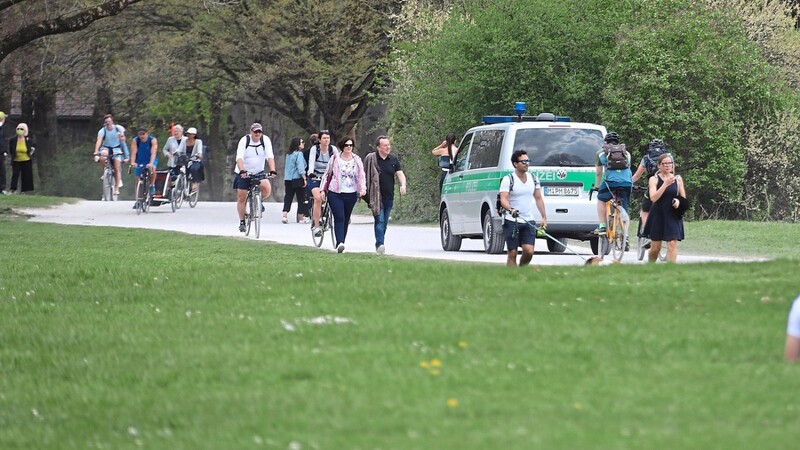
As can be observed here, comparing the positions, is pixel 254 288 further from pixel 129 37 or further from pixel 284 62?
pixel 129 37

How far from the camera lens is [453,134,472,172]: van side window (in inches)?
1014

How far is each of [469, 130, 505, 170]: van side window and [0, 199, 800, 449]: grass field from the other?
664 centimetres

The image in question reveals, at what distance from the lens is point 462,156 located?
85.3 ft

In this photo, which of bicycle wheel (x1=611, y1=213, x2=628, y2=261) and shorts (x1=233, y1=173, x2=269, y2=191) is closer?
bicycle wheel (x1=611, y1=213, x2=628, y2=261)

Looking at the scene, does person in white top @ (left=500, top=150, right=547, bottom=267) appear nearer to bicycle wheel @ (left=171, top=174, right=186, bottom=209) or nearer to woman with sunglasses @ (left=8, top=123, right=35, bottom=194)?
bicycle wheel @ (left=171, top=174, right=186, bottom=209)

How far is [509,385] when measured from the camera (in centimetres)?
944

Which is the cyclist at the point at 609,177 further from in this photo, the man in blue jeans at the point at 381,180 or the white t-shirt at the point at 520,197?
the white t-shirt at the point at 520,197

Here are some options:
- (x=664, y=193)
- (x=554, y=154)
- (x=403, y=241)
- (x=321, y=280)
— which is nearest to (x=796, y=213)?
(x=403, y=241)

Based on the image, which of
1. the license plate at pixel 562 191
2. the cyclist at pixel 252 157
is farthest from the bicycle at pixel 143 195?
the license plate at pixel 562 191

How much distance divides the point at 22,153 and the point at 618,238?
2329cm

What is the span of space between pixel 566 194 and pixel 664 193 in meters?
4.65

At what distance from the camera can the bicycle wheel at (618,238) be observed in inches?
866

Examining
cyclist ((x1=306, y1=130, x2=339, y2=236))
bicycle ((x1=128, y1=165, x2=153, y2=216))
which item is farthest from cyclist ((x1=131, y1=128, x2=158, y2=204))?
cyclist ((x1=306, y1=130, x2=339, y2=236))

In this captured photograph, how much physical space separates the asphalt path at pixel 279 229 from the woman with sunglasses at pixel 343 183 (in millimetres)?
860
